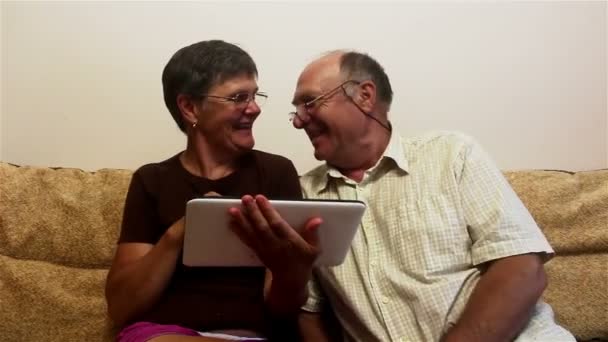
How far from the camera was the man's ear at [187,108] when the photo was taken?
3.96ft

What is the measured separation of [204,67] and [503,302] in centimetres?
82

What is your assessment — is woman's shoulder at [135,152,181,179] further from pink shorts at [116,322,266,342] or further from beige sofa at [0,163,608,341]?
pink shorts at [116,322,266,342]

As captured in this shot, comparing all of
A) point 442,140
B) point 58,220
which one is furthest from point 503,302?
point 58,220

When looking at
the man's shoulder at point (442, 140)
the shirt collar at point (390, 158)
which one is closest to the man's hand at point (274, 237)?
the shirt collar at point (390, 158)

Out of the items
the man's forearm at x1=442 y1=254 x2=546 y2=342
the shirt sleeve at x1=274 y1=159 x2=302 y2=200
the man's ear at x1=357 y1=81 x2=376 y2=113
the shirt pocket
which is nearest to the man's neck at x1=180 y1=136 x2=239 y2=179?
the shirt sleeve at x1=274 y1=159 x2=302 y2=200

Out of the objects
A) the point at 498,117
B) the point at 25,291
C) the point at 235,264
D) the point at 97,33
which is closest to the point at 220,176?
the point at 235,264

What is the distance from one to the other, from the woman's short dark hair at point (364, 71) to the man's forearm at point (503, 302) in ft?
1.66

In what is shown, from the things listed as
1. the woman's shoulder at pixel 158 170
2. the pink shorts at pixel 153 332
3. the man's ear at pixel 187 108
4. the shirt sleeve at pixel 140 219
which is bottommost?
the pink shorts at pixel 153 332

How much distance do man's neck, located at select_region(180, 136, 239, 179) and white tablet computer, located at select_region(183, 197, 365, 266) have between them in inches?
9.8

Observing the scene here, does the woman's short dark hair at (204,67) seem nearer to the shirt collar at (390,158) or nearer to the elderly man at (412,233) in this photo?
the elderly man at (412,233)

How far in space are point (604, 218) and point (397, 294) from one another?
2.26ft

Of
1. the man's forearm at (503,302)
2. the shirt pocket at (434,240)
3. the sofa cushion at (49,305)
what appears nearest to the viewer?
the man's forearm at (503,302)

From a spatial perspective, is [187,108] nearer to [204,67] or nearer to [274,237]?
[204,67]

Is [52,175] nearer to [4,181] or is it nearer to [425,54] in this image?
[4,181]
